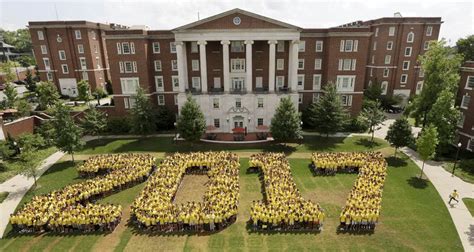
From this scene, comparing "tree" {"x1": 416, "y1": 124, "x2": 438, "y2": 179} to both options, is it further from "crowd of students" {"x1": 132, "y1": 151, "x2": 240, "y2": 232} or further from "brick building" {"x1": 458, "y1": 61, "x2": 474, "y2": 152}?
"crowd of students" {"x1": 132, "y1": 151, "x2": 240, "y2": 232}

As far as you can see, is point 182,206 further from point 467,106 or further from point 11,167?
point 467,106

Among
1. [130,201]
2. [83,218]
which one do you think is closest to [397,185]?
[130,201]

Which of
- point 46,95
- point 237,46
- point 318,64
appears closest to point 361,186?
point 318,64

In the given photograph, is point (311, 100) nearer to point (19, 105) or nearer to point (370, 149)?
point (370, 149)

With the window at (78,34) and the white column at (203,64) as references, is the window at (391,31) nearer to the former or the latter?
the white column at (203,64)

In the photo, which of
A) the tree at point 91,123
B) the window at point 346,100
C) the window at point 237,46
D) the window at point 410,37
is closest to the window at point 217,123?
the window at point 237,46
